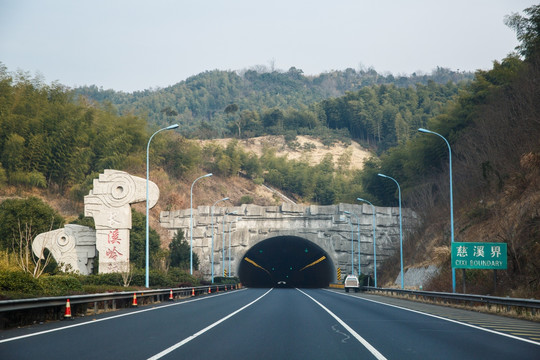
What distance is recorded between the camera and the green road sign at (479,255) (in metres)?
30.4

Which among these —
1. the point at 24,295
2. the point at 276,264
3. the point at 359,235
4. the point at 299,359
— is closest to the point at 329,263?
the point at 359,235

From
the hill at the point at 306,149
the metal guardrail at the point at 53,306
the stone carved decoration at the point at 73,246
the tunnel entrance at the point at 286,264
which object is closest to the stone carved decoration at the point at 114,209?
the stone carved decoration at the point at 73,246

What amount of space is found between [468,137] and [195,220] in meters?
32.2

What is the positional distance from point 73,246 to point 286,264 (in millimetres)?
69269

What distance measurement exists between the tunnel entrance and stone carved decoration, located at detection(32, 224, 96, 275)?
117 feet

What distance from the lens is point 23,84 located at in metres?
77.9

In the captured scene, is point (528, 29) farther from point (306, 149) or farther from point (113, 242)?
point (306, 149)

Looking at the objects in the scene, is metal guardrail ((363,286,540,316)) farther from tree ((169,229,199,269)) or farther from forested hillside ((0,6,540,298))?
tree ((169,229,199,269))

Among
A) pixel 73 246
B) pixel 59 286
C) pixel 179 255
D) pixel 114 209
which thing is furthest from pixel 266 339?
pixel 179 255

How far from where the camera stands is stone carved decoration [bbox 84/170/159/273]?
4344 cm

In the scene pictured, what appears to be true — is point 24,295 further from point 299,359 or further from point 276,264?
point 276,264

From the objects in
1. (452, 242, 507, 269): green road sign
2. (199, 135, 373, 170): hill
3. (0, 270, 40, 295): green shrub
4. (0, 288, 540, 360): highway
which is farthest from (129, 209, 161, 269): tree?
(199, 135, 373, 170): hill

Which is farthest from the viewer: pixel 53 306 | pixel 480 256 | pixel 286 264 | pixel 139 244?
pixel 286 264

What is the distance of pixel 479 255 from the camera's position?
30969 mm
